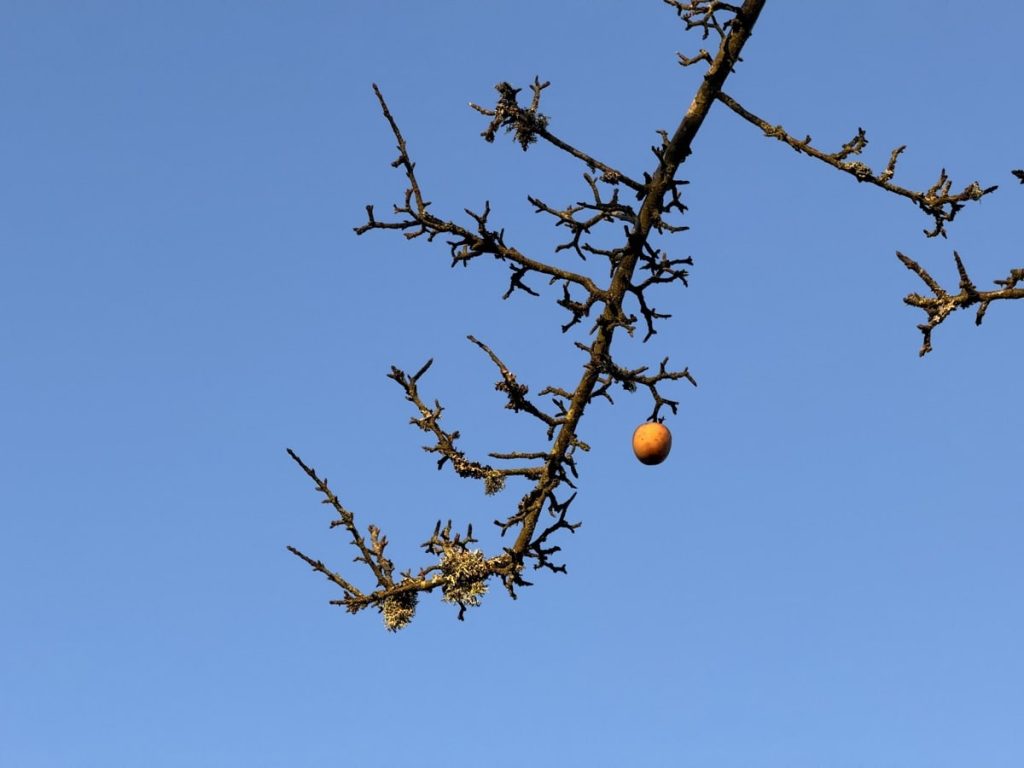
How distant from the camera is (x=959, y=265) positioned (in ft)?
28.4

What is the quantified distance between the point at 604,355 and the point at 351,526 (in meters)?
2.16

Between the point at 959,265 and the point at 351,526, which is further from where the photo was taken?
the point at 351,526

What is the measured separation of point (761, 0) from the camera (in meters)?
9.84

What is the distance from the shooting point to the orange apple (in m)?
9.95

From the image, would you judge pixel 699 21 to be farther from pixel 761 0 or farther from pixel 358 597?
pixel 358 597

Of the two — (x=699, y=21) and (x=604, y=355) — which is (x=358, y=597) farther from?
(x=699, y=21)

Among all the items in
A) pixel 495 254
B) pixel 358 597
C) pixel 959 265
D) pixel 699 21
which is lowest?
pixel 358 597

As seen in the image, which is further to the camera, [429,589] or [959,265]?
[429,589]

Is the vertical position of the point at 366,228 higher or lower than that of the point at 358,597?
higher

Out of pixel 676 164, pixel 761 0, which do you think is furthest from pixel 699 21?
pixel 676 164

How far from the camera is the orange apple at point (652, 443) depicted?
9953 mm

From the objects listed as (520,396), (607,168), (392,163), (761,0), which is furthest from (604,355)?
(761,0)

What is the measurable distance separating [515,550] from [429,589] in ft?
2.20

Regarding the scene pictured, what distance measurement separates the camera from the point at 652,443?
9.95 metres
